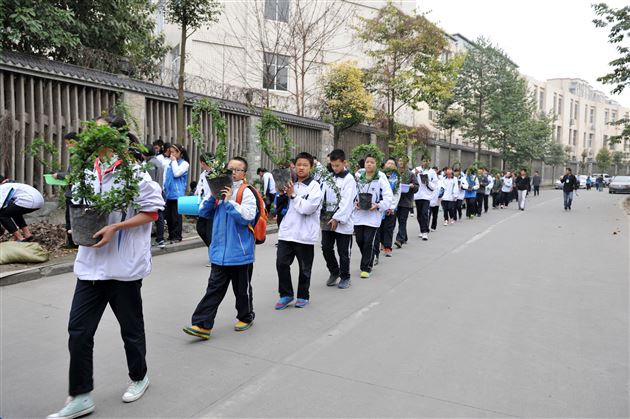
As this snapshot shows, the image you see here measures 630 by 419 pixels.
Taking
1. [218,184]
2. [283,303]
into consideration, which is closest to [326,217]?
[283,303]

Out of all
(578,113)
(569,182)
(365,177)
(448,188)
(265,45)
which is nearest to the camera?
(365,177)

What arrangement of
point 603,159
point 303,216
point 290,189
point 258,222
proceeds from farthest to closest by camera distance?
point 603,159
point 303,216
point 290,189
point 258,222

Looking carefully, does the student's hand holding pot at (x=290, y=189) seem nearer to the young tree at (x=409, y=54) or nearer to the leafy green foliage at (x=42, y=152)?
the leafy green foliage at (x=42, y=152)

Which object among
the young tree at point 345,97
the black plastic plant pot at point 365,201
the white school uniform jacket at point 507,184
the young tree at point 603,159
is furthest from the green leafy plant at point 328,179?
the young tree at point 603,159

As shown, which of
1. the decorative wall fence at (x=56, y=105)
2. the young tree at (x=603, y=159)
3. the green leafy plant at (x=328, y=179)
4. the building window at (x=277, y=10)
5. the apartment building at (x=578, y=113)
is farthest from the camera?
the young tree at (x=603, y=159)

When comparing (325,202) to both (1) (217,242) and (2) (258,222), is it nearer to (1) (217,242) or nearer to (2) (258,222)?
(2) (258,222)

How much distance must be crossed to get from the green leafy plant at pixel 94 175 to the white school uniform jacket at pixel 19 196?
5.21 metres

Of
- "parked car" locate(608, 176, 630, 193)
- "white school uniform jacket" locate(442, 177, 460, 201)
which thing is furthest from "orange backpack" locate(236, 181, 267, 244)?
"parked car" locate(608, 176, 630, 193)

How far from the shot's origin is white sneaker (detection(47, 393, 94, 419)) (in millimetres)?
3312

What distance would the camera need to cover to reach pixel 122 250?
3549 mm

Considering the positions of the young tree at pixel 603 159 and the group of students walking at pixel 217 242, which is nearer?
the group of students walking at pixel 217 242

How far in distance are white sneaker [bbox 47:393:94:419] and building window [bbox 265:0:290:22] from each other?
2142cm

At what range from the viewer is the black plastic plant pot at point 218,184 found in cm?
480

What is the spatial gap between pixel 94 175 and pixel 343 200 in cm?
400
